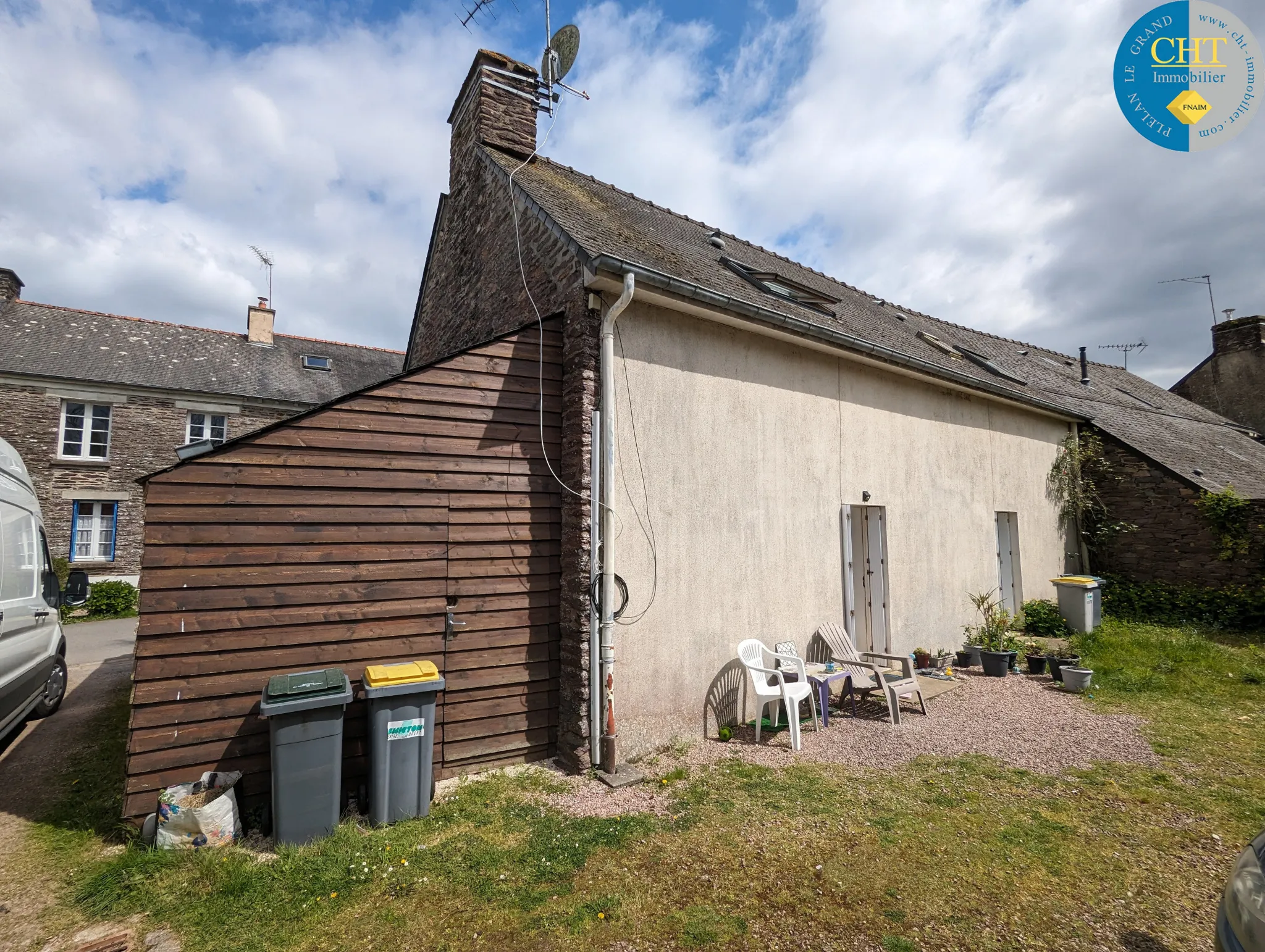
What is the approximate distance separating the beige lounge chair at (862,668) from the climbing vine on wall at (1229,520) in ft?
25.1

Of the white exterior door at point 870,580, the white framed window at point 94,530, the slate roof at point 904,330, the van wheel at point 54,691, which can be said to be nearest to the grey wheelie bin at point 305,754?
the slate roof at point 904,330

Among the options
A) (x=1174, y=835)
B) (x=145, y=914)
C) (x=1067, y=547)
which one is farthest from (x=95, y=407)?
(x=1067, y=547)

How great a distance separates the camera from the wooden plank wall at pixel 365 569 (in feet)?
13.3

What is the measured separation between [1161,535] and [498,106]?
1403cm

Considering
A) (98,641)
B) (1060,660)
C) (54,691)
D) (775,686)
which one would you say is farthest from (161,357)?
(1060,660)

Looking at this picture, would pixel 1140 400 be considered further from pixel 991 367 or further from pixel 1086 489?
pixel 991 367

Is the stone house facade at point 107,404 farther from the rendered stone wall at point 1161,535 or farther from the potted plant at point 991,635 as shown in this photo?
the rendered stone wall at point 1161,535

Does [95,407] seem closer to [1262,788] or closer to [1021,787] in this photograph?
[1021,787]

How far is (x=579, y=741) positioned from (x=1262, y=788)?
5.53 metres

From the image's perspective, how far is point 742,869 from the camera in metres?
3.70

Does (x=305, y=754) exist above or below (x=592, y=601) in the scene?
below

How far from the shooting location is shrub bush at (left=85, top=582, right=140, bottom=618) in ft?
51.2

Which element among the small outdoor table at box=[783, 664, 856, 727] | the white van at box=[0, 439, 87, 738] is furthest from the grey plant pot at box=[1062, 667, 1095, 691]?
the white van at box=[0, 439, 87, 738]

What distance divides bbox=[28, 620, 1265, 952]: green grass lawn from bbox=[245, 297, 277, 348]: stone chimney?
778 inches
